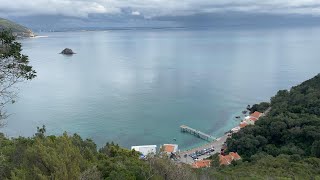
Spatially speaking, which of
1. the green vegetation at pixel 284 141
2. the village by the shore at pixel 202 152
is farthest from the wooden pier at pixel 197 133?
the green vegetation at pixel 284 141

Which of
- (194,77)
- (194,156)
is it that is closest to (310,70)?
(194,77)

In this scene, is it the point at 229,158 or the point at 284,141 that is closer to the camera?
the point at 229,158

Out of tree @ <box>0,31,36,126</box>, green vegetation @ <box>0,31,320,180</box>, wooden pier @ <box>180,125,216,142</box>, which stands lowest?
wooden pier @ <box>180,125,216,142</box>

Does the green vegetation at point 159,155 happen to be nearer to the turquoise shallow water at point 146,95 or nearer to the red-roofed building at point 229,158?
the red-roofed building at point 229,158

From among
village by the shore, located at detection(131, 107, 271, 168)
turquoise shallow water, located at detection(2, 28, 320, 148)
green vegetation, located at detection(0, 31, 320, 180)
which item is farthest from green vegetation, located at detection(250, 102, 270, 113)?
village by the shore, located at detection(131, 107, 271, 168)

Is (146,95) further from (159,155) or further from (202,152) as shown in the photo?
(159,155)

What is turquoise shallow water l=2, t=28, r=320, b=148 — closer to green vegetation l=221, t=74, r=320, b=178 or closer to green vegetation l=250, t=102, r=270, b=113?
green vegetation l=250, t=102, r=270, b=113

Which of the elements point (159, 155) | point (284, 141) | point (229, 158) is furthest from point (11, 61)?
point (284, 141)

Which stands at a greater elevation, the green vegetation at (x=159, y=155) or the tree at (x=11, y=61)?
the tree at (x=11, y=61)

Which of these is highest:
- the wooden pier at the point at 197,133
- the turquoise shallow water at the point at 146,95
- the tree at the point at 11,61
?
the tree at the point at 11,61
